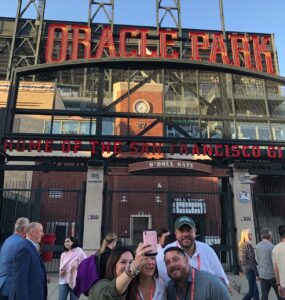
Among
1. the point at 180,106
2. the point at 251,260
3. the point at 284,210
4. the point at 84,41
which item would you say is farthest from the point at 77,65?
the point at 284,210

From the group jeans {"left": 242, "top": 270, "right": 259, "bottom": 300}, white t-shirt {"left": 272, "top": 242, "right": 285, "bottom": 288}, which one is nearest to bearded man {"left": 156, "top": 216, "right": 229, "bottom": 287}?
white t-shirt {"left": 272, "top": 242, "right": 285, "bottom": 288}

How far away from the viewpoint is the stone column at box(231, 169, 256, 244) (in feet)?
37.8

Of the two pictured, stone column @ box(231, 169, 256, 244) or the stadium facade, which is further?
the stadium facade

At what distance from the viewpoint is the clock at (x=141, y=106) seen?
18.5 metres

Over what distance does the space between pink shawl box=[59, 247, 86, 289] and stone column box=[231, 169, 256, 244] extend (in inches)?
273

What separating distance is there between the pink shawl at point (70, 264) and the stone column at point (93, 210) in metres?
4.52

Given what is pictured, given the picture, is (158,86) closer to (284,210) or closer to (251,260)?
(284,210)

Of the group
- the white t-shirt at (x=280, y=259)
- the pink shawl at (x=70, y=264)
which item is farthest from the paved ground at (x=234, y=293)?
the white t-shirt at (x=280, y=259)

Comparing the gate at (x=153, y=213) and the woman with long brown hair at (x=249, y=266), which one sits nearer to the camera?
the woman with long brown hair at (x=249, y=266)

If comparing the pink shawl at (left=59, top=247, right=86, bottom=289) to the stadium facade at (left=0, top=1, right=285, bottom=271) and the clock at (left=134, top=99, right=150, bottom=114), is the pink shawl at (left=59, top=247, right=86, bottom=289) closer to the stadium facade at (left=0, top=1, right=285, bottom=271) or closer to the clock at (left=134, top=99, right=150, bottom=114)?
the stadium facade at (left=0, top=1, right=285, bottom=271)

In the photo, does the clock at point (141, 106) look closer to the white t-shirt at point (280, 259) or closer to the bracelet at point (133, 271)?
the white t-shirt at point (280, 259)

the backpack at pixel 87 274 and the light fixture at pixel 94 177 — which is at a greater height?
the light fixture at pixel 94 177

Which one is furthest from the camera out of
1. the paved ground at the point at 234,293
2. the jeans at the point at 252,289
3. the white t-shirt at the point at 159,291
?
the paved ground at the point at 234,293

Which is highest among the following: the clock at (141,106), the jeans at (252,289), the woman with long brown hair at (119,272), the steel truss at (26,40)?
the steel truss at (26,40)
